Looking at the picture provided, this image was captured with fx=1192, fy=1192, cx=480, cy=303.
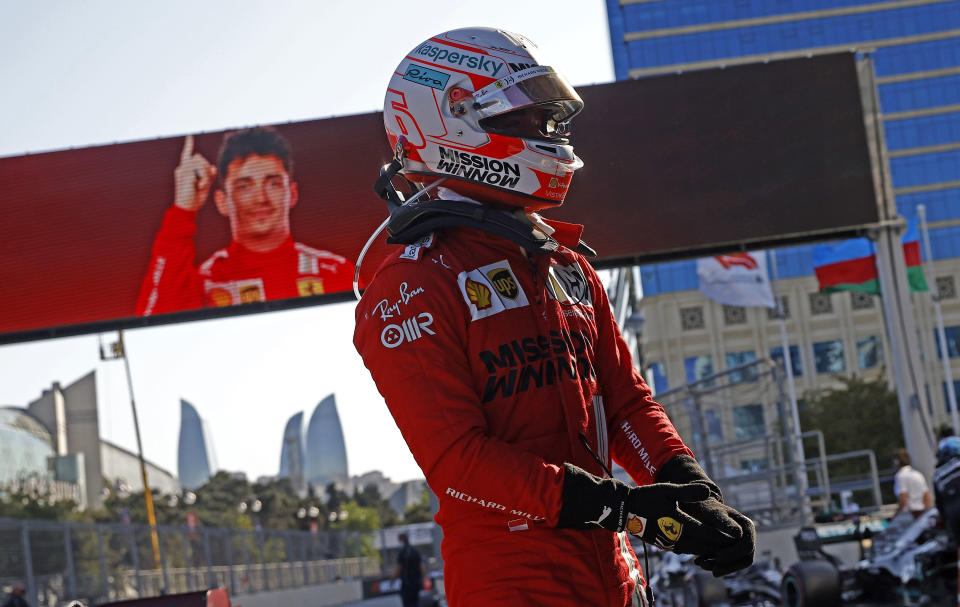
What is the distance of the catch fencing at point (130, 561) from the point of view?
14.5 m

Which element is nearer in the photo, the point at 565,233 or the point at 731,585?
the point at 565,233

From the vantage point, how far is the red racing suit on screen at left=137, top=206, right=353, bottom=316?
17.2 metres

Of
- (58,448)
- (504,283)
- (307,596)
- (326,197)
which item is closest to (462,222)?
(504,283)

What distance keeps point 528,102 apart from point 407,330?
65 centimetres

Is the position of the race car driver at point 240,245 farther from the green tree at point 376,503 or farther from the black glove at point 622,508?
the green tree at point 376,503

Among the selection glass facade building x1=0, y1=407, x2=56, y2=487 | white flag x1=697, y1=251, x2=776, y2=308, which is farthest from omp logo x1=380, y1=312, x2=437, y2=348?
glass facade building x1=0, y1=407, x2=56, y2=487

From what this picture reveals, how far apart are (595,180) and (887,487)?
43.6m

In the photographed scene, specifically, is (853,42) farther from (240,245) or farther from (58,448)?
(240,245)

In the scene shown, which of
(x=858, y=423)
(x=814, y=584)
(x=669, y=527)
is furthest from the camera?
(x=858, y=423)

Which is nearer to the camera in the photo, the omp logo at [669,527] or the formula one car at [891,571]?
the omp logo at [669,527]

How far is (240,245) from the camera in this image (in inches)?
684

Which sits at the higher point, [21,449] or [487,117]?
[21,449]

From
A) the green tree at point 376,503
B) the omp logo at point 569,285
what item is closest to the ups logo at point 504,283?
the omp logo at point 569,285

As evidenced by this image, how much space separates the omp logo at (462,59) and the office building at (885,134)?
70694 millimetres
